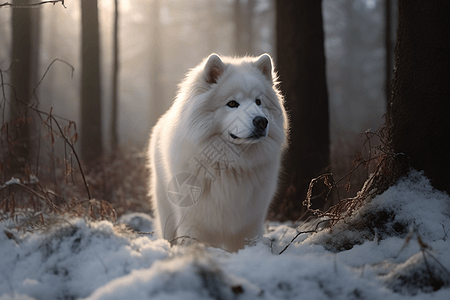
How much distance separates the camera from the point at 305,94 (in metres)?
4.55

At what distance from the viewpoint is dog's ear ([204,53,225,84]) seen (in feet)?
10.5

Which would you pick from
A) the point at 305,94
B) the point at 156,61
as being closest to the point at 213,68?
the point at 305,94

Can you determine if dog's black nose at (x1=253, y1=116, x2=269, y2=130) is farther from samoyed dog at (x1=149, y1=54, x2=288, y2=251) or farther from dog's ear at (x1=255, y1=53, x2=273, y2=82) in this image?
dog's ear at (x1=255, y1=53, x2=273, y2=82)

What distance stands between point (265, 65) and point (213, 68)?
61cm

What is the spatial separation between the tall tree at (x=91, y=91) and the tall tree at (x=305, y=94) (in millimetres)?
5629

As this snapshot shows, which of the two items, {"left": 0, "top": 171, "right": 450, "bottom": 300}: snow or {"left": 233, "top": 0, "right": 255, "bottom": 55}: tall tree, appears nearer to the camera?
{"left": 0, "top": 171, "right": 450, "bottom": 300}: snow

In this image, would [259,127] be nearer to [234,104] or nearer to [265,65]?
[234,104]

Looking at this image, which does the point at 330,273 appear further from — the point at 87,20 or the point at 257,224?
the point at 87,20

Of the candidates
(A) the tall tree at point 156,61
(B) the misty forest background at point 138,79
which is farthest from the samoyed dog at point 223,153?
(A) the tall tree at point 156,61

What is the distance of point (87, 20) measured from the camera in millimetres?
8156

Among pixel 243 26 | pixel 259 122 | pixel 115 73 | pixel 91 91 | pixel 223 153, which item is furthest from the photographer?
pixel 243 26

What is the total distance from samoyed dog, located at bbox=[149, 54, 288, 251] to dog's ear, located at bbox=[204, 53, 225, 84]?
0.01 meters

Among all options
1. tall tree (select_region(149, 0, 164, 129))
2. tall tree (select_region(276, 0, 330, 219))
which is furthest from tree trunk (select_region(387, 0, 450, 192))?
tall tree (select_region(149, 0, 164, 129))

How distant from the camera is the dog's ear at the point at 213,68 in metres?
3.21
